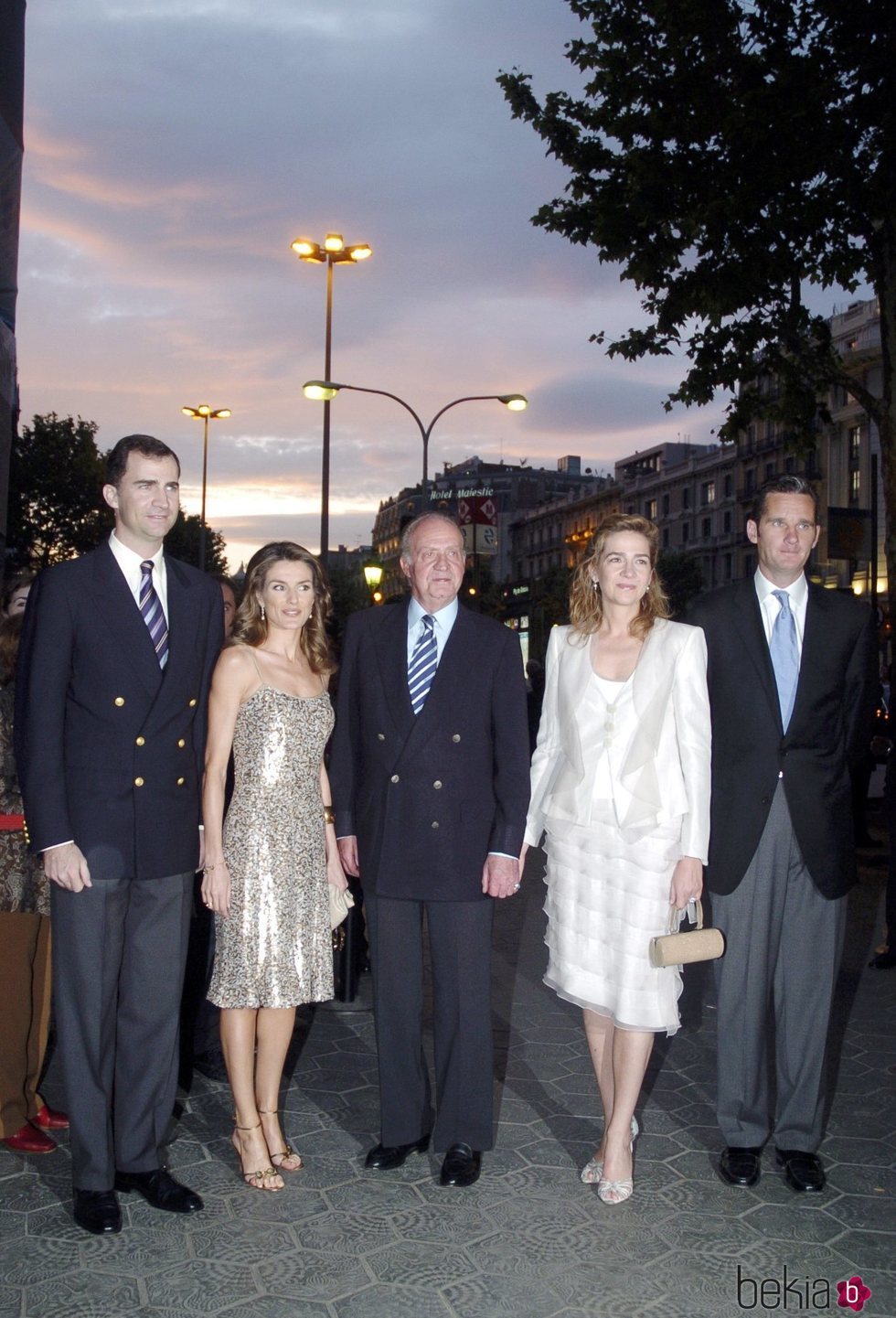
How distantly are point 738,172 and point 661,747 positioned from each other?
26.3 ft

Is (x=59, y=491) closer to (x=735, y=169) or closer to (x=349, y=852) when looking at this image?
(x=735, y=169)

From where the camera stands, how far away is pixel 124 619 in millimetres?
3955

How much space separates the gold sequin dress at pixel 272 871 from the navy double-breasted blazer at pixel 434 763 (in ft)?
0.57

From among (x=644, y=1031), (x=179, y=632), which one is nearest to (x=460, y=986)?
(x=644, y=1031)

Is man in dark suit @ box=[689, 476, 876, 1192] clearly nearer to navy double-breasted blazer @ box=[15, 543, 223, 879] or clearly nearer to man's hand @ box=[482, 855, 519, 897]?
man's hand @ box=[482, 855, 519, 897]

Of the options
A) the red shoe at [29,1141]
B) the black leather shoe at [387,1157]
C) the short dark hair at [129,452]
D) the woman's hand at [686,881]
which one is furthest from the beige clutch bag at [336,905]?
the short dark hair at [129,452]

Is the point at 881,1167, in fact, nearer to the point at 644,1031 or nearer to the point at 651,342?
the point at 644,1031

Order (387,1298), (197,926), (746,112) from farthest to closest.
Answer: (746,112)
(197,926)
(387,1298)

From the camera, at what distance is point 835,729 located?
14.3 feet

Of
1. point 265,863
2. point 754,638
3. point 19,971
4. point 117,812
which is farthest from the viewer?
point 19,971

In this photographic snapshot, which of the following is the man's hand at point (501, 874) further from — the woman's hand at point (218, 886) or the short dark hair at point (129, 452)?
the short dark hair at point (129, 452)

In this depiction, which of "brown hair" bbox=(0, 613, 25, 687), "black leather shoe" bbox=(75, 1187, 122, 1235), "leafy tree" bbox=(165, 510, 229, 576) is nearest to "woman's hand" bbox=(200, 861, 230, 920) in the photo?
"black leather shoe" bbox=(75, 1187, 122, 1235)

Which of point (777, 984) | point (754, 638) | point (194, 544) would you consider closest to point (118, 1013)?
point (777, 984)

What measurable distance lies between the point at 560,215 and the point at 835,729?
8.00 m
